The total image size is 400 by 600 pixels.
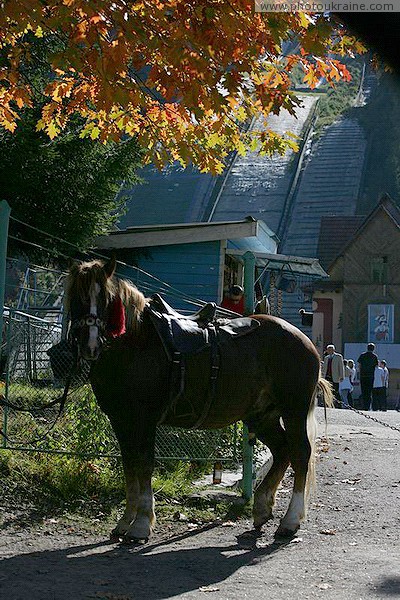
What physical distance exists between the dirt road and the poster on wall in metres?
46.2

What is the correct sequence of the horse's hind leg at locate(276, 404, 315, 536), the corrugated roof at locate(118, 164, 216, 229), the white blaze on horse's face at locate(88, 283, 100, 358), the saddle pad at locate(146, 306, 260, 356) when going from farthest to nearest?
the corrugated roof at locate(118, 164, 216, 229) → the horse's hind leg at locate(276, 404, 315, 536) → the saddle pad at locate(146, 306, 260, 356) → the white blaze on horse's face at locate(88, 283, 100, 358)

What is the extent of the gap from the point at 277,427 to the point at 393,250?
53979 mm

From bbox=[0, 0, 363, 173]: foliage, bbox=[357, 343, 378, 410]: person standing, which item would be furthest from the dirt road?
bbox=[357, 343, 378, 410]: person standing

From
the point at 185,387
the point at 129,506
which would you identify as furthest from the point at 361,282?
the point at 129,506

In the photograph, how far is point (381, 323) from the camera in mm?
56250

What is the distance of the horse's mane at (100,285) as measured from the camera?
6.99m

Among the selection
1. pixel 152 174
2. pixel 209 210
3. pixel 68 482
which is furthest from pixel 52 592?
pixel 152 174

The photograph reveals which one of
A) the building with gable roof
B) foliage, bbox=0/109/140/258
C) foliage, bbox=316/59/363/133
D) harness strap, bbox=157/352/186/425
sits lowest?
harness strap, bbox=157/352/186/425

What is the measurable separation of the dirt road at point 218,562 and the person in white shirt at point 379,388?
20.9 meters

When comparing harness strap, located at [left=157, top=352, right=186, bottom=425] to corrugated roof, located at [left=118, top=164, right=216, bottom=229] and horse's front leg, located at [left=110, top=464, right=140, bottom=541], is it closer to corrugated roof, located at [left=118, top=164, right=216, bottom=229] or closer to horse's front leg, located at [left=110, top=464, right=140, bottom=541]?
horse's front leg, located at [left=110, top=464, right=140, bottom=541]

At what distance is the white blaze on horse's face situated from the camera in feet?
22.0

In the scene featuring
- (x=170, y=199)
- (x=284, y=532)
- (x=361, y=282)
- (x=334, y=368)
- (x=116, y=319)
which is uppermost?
(x=170, y=199)

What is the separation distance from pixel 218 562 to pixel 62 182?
31.2ft

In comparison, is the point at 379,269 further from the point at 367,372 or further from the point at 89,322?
the point at 89,322
